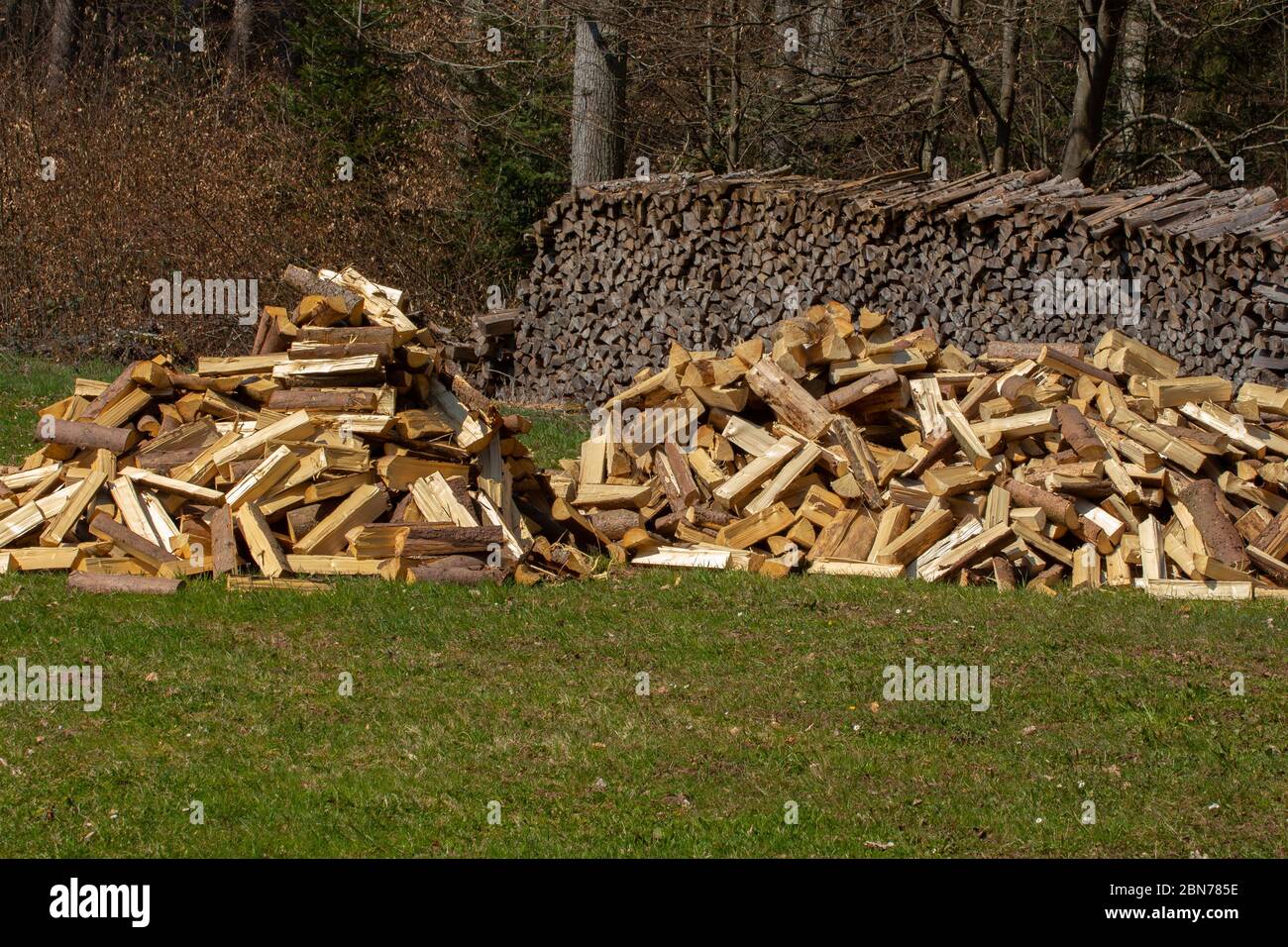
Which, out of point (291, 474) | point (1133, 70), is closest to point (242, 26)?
point (1133, 70)

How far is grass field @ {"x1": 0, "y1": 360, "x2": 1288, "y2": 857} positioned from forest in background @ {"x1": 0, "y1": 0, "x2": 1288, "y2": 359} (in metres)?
9.65

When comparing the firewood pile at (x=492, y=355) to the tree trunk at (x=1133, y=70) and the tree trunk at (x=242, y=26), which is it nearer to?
the tree trunk at (x=1133, y=70)

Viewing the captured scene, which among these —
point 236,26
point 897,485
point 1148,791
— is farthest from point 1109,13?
point 236,26

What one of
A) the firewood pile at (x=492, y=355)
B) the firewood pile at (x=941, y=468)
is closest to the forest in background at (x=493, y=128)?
the firewood pile at (x=492, y=355)

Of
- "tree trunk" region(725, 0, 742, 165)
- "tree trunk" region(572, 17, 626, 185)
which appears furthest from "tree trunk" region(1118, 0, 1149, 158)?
"tree trunk" region(572, 17, 626, 185)

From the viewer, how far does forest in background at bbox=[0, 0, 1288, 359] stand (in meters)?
17.1

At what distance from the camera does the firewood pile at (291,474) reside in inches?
340

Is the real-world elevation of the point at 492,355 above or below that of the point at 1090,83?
below

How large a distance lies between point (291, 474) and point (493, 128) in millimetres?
10490

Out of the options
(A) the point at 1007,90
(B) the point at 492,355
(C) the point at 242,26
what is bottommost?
(B) the point at 492,355

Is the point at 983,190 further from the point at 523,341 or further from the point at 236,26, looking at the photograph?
the point at 236,26

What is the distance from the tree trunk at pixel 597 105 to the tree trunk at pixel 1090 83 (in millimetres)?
5319

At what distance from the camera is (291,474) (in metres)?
8.85

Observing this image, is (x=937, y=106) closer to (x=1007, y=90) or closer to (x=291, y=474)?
(x=1007, y=90)
